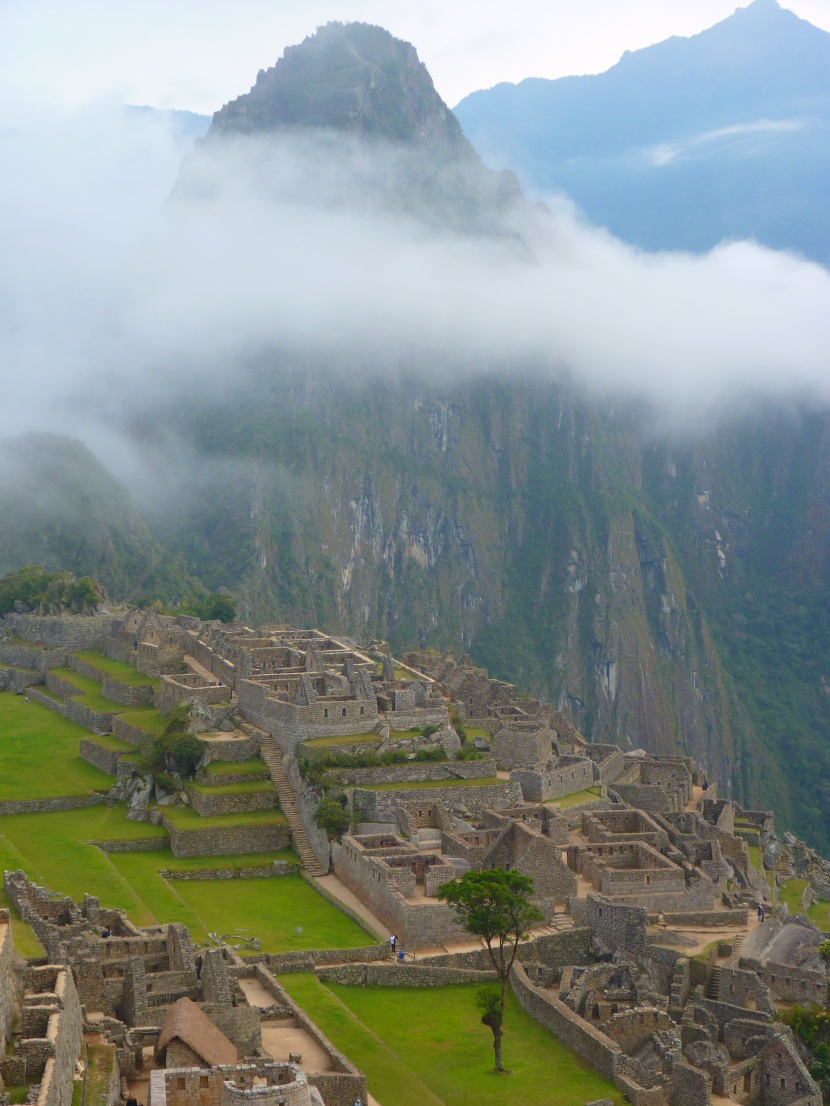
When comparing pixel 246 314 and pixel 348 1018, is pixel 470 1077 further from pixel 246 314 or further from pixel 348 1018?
pixel 246 314

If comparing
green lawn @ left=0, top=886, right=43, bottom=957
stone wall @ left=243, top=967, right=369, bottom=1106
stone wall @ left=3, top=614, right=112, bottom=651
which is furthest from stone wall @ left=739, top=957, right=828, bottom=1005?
stone wall @ left=3, top=614, right=112, bottom=651

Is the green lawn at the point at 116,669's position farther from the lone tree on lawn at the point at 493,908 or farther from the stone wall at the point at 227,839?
the lone tree on lawn at the point at 493,908

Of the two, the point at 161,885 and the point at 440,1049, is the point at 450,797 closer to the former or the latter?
the point at 161,885

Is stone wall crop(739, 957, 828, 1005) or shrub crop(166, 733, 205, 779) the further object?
shrub crop(166, 733, 205, 779)

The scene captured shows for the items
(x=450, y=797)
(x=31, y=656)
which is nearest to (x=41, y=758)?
(x=450, y=797)

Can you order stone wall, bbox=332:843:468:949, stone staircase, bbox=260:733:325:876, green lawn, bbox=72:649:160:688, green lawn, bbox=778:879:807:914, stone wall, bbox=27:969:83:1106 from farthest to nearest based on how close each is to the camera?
green lawn, bbox=72:649:160:688 → green lawn, bbox=778:879:807:914 → stone staircase, bbox=260:733:325:876 → stone wall, bbox=332:843:468:949 → stone wall, bbox=27:969:83:1106

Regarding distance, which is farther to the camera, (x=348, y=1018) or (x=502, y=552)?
(x=502, y=552)

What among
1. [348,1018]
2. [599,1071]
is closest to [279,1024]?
[348,1018]

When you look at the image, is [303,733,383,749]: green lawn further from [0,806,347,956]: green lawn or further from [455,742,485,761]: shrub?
[0,806,347,956]: green lawn
